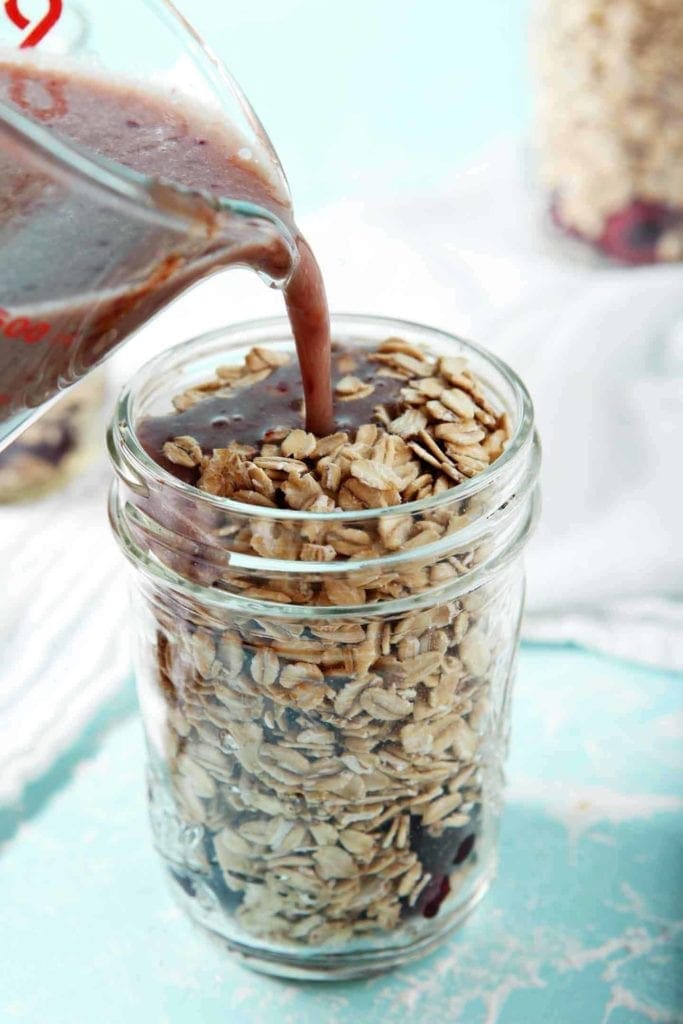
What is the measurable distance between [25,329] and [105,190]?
0.09 metres

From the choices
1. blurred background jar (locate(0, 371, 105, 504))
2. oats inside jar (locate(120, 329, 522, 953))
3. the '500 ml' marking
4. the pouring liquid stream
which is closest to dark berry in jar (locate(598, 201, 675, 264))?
blurred background jar (locate(0, 371, 105, 504))

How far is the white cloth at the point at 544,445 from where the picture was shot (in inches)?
46.7

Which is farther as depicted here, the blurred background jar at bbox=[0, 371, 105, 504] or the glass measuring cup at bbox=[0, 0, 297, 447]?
the blurred background jar at bbox=[0, 371, 105, 504]

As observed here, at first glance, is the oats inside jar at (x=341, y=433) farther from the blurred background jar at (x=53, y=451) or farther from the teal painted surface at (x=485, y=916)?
the blurred background jar at (x=53, y=451)

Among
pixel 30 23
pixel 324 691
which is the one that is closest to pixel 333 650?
pixel 324 691

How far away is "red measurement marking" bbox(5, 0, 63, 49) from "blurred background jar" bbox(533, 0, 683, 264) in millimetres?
838

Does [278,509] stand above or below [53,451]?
above

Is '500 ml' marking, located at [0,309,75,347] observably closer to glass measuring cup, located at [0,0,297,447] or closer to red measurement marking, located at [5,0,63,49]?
glass measuring cup, located at [0,0,297,447]

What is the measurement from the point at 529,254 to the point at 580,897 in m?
1.02

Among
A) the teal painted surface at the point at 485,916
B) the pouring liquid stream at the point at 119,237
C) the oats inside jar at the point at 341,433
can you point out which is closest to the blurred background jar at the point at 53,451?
the teal painted surface at the point at 485,916

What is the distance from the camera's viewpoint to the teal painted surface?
2.90 ft

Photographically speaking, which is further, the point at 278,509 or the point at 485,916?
the point at 485,916

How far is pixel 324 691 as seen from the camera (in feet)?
2.54

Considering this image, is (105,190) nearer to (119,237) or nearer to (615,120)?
(119,237)
